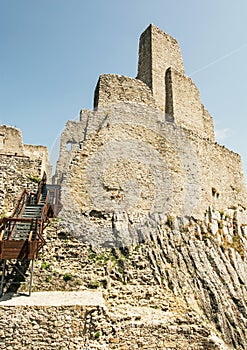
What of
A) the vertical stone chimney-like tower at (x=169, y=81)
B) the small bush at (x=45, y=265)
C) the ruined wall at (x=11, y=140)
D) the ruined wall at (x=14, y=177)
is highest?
the vertical stone chimney-like tower at (x=169, y=81)

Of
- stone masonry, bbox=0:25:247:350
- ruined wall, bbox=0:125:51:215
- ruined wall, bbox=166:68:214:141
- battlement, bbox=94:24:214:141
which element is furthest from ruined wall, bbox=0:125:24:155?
ruined wall, bbox=166:68:214:141

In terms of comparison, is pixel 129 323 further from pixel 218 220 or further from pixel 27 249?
pixel 218 220

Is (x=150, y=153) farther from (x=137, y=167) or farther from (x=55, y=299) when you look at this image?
(x=55, y=299)

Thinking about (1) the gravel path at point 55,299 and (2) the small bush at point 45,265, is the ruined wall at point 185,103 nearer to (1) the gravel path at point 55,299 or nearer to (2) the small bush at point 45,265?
(2) the small bush at point 45,265

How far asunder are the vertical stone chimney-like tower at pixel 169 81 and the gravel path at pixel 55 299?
1129 centimetres

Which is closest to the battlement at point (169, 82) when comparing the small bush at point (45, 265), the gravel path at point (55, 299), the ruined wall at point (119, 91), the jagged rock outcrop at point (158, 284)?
the ruined wall at point (119, 91)

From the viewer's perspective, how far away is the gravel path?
716 cm

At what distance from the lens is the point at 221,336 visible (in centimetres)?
884

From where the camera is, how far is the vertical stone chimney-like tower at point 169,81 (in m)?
16.3

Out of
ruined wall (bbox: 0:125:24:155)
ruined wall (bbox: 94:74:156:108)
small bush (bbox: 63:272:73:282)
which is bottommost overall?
small bush (bbox: 63:272:73:282)

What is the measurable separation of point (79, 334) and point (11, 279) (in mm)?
2993

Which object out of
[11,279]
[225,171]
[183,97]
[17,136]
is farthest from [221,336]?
[17,136]

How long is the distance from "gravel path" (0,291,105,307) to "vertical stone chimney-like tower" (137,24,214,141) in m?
11.3

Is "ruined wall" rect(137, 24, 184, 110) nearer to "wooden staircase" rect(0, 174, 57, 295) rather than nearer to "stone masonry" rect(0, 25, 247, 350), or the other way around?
"stone masonry" rect(0, 25, 247, 350)
